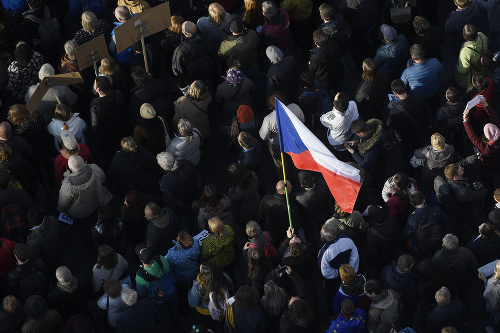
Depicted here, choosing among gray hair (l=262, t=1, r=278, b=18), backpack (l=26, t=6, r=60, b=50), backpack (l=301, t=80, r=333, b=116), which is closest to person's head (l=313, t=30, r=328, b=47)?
backpack (l=301, t=80, r=333, b=116)

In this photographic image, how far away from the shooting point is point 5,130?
14617 millimetres

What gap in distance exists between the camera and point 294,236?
1355 centimetres

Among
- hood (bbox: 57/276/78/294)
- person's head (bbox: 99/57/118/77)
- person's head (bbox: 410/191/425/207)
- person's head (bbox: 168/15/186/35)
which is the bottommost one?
person's head (bbox: 410/191/425/207)

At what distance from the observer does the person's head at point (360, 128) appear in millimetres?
14562

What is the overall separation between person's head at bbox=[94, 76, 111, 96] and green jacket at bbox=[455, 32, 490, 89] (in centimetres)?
585

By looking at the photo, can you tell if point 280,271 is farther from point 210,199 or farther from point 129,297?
point 129,297

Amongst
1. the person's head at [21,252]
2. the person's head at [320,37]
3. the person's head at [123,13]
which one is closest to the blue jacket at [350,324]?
the person's head at [21,252]

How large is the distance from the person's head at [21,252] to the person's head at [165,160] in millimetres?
2415

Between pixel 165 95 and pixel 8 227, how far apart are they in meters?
3.70

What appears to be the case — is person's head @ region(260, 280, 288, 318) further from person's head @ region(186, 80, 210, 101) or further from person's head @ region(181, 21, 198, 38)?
Result: person's head @ region(181, 21, 198, 38)

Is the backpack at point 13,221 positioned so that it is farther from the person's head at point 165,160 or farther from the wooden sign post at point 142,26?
the wooden sign post at point 142,26

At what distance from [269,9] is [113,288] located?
611cm

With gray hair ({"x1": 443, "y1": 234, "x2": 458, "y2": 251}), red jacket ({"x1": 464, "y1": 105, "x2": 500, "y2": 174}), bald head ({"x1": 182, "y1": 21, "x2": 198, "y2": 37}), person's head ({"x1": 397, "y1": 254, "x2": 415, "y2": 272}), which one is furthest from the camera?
bald head ({"x1": 182, "y1": 21, "x2": 198, "y2": 37})

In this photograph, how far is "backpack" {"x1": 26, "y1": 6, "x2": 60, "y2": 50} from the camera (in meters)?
17.2
